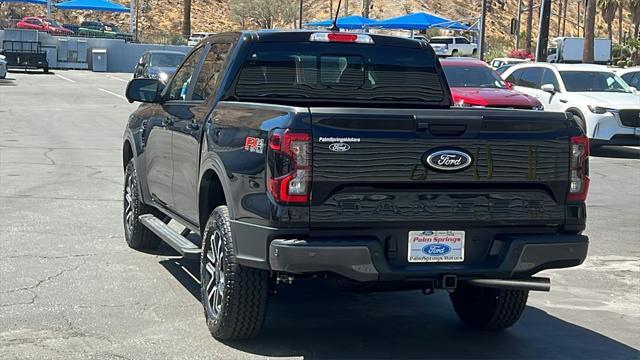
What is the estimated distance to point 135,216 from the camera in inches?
351

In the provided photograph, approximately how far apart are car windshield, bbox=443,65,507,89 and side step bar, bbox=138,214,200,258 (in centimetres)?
1228

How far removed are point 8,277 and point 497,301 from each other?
3.83m

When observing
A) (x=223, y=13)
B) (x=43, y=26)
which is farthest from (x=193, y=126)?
(x=223, y=13)

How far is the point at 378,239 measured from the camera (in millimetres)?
5512

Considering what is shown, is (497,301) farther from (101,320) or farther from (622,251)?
(622,251)

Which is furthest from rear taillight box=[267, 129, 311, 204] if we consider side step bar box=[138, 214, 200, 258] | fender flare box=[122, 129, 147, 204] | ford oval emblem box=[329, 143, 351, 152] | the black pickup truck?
fender flare box=[122, 129, 147, 204]

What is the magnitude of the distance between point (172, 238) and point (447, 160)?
99.0 inches

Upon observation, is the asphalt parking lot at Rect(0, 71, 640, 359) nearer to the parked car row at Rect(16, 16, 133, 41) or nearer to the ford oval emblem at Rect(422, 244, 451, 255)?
the ford oval emblem at Rect(422, 244, 451, 255)

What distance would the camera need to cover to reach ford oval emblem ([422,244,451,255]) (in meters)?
5.63

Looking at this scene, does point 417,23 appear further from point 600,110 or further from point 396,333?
point 396,333

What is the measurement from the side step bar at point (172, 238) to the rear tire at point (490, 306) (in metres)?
1.86

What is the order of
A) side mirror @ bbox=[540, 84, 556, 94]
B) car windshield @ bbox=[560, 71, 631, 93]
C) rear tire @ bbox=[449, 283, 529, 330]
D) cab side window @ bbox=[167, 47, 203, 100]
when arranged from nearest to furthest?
rear tire @ bbox=[449, 283, 529, 330] → cab side window @ bbox=[167, 47, 203, 100] → side mirror @ bbox=[540, 84, 556, 94] → car windshield @ bbox=[560, 71, 631, 93]

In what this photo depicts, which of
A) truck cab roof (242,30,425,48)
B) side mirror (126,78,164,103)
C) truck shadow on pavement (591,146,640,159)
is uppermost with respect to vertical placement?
truck cab roof (242,30,425,48)

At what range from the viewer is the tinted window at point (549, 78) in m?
20.4
